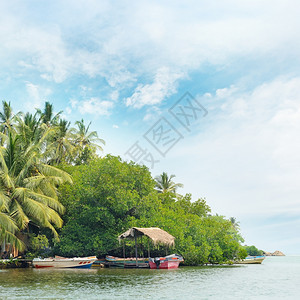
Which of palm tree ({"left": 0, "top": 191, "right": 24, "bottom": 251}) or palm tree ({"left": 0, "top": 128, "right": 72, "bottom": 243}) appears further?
palm tree ({"left": 0, "top": 128, "right": 72, "bottom": 243})

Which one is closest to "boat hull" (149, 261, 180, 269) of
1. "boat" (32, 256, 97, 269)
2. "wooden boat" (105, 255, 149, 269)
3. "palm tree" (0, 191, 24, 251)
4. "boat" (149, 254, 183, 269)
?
"boat" (149, 254, 183, 269)

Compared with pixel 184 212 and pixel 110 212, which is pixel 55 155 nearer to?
pixel 110 212

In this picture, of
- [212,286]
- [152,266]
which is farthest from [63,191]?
[212,286]

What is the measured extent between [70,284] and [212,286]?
17.3 ft

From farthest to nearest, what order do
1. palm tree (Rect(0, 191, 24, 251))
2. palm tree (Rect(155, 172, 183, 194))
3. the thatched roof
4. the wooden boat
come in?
palm tree (Rect(155, 172, 183, 194))
the wooden boat
the thatched roof
palm tree (Rect(0, 191, 24, 251))

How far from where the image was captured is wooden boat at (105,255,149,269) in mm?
21763

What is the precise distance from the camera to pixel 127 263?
72.9 feet

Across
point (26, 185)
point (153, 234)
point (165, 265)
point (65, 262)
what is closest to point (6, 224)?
point (26, 185)

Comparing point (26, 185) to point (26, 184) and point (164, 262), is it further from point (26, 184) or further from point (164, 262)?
point (164, 262)

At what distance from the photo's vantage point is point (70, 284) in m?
13.1

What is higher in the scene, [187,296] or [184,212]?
[184,212]

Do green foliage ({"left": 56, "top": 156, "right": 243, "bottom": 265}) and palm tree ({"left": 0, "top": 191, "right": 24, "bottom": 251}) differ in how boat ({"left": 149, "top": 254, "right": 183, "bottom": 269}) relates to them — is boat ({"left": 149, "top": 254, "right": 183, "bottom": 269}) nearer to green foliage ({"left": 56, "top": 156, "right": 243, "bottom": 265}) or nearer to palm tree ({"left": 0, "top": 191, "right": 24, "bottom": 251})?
green foliage ({"left": 56, "top": 156, "right": 243, "bottom": 265})

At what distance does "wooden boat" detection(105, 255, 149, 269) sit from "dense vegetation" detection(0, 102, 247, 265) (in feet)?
2.66

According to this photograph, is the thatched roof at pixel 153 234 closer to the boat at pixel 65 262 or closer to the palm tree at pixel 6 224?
the boat at pixel 65 262
